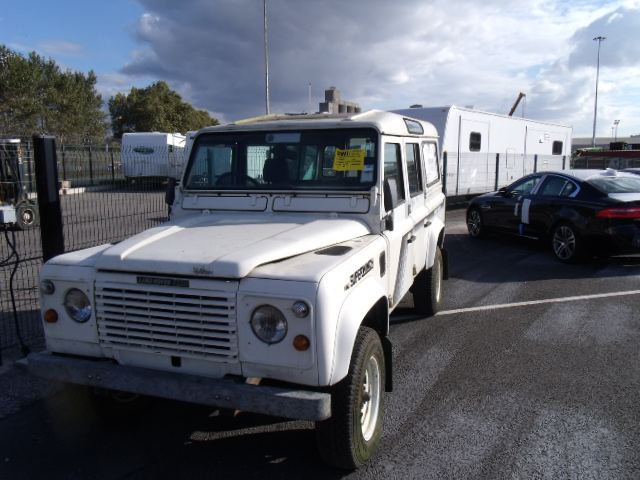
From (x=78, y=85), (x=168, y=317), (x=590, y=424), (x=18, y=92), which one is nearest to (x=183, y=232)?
(x=168, y=317)

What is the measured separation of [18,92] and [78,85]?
24.8 ft

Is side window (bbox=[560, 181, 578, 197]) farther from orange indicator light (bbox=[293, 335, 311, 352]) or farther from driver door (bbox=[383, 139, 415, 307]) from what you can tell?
orange indicator light (bbox=[293, 335, 311, 352])

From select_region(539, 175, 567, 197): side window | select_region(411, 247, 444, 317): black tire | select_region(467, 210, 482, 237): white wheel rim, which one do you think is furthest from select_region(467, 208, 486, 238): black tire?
select_region(411, 247, 444, 317): black tire

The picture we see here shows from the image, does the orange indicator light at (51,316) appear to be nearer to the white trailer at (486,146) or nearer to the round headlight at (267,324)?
the round headlight at (267,324)

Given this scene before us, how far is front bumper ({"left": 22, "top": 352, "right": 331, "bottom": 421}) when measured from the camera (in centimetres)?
270

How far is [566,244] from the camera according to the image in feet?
29.7

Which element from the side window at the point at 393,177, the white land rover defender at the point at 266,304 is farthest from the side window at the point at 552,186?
the white land rover defender at the point at 266,304

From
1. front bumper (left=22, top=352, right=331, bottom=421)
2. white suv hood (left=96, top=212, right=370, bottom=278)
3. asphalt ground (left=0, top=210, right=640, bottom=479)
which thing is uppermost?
white suv hood (left=96, top=212, right=370, bottom=278)

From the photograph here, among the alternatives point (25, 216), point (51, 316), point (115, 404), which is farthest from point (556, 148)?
point (51, 316)

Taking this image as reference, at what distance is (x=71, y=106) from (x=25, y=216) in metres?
24.9

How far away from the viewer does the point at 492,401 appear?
162 inches

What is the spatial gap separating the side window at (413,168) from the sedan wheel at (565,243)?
470 centimetres

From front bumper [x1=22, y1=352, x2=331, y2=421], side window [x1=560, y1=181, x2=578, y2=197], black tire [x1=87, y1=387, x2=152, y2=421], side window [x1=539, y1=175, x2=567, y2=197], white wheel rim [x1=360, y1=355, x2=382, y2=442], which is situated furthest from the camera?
side window [x1=539, y1=175, x2=567, y2=197]

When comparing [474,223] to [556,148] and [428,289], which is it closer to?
[428,289]
